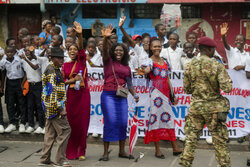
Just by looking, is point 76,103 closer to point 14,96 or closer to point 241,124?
point 14,96

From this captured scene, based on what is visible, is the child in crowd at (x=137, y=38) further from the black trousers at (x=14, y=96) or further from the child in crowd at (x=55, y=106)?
the child in crowd at (x=55, y=106)

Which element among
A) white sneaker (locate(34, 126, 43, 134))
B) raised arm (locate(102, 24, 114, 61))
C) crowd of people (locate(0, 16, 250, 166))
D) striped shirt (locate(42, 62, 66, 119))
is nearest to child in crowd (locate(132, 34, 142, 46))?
crowd of people (locate(0, 16, 250, 166))

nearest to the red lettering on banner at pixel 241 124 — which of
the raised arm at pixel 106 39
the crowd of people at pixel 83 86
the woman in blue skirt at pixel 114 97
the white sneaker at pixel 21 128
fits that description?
the crowd of people at pixel 83 86

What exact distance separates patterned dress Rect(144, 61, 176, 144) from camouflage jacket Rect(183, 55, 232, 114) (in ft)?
3.93

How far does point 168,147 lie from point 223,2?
22.9 feet

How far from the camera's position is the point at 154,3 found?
13.3 meters

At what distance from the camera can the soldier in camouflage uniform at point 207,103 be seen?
5.54m

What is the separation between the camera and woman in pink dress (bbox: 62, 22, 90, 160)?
6770mm

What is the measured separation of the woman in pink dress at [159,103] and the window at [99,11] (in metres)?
7.46

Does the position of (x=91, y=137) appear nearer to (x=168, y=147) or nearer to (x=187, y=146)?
(x=168, y=147)

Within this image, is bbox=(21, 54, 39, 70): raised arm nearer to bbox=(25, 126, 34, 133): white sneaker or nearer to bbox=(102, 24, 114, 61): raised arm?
bbox=(25, 126, 34, 133): white sneaker

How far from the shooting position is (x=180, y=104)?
25.3 ft

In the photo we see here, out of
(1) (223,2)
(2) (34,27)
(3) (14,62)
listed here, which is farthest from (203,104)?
(2) (34,27)

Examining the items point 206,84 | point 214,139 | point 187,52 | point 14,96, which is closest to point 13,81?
point 14,96
